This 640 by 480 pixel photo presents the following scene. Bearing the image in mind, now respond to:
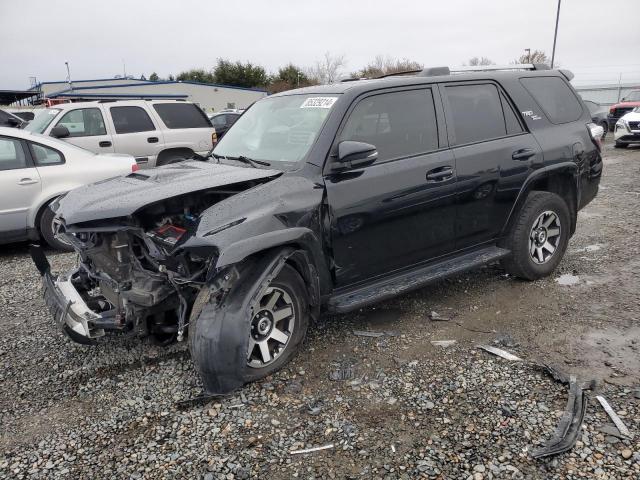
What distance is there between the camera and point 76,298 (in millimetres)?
3416

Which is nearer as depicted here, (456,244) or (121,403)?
(121,403)

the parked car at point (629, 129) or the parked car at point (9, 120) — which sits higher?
the parked car at point (9, 120)

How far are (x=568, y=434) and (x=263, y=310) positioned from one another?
187cm

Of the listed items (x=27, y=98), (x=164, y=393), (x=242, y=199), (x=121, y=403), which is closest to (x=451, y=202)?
(x=242, y=199)

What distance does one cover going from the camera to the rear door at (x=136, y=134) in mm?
9250

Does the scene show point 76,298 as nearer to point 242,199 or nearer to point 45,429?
point 45,429

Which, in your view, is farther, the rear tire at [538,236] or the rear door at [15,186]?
the rear door at [15,186]

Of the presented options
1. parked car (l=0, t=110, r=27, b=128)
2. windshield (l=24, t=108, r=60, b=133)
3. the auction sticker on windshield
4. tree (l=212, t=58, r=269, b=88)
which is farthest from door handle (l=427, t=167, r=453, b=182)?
tree (l=212, t=58, r=269, b=88)

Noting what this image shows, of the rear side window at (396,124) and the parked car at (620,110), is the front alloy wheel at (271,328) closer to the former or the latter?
the rear side window at (396,124)

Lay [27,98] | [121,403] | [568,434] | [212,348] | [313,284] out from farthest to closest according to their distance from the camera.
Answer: [27,98] → [313,284] → [121,403] → [212,348] → [568,434]

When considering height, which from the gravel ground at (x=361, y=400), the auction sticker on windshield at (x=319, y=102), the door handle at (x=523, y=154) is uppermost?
the auction sticker on windshield at (x=319, y=102)

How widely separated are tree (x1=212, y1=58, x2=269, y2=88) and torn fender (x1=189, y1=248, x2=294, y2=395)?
4728cm

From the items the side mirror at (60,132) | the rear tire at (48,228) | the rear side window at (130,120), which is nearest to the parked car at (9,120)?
the rear side window at (130,120)

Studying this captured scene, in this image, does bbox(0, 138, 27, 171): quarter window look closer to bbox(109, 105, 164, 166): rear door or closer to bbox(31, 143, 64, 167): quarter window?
bbox(31, 143, 64, 167): quarter window
